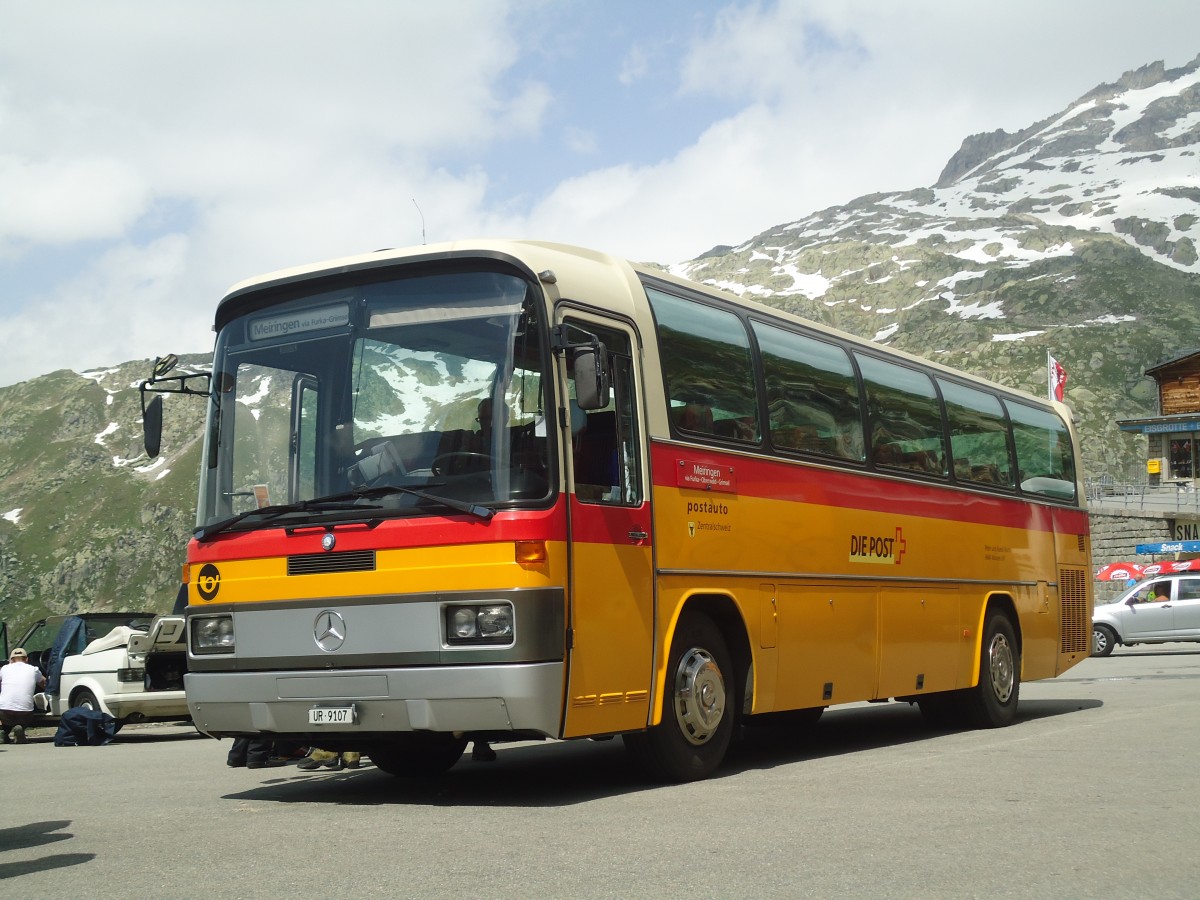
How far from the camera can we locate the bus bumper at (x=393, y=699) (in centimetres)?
824

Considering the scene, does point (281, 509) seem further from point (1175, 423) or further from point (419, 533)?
point (1175, 423)

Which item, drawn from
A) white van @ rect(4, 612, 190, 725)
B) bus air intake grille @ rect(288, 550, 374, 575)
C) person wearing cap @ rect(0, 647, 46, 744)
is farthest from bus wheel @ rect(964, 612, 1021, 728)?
person wearing cap @ rect(0, 647, 46, 744)

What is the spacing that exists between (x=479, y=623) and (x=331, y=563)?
1062 millimetres

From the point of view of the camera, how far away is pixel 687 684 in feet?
31.8

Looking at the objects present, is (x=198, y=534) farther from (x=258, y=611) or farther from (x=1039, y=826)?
(x=1039, y=826)

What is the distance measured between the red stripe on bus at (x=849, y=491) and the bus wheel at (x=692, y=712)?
104 cm

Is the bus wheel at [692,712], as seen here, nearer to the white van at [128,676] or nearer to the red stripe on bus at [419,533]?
the red stripe on bus at [419,533]

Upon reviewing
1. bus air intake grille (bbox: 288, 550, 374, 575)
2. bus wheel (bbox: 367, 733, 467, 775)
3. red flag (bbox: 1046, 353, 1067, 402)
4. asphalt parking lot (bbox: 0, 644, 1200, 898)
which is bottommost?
asphalt parking lot (bbox: 0, 644, 1200, 898)

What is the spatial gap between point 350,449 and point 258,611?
115cm

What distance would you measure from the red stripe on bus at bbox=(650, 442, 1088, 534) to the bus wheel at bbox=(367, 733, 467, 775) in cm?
258

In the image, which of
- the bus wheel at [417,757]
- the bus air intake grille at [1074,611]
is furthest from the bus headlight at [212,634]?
the bus air intake grille at [1074,611]

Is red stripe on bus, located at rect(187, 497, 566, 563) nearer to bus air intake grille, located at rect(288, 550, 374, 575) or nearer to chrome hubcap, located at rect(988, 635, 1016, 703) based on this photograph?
bus air intake grille, located at rect(288, 550, 374, 575)

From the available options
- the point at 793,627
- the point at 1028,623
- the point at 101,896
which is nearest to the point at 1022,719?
the point at 1028,623

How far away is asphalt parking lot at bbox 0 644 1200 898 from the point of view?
20.1 ft
